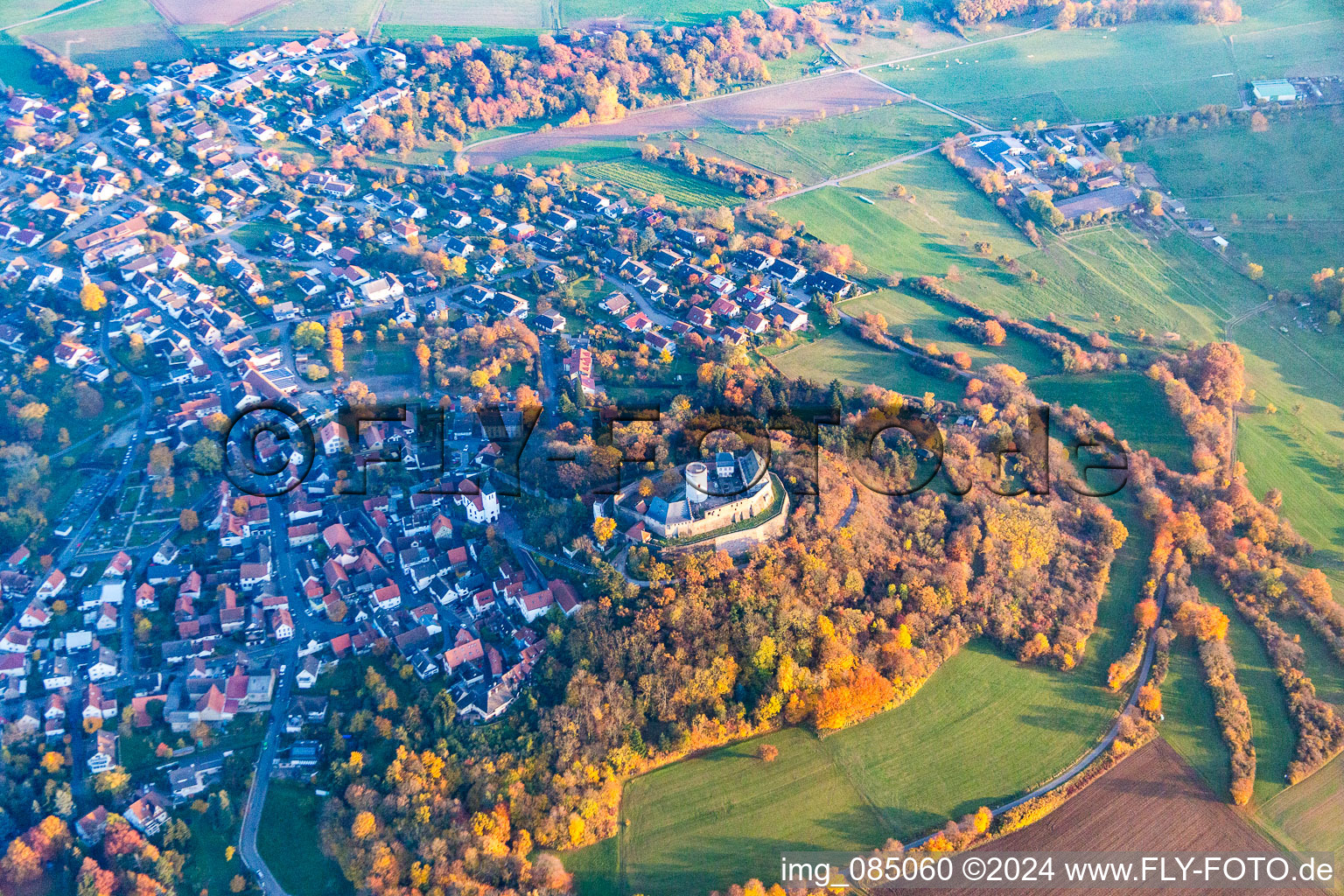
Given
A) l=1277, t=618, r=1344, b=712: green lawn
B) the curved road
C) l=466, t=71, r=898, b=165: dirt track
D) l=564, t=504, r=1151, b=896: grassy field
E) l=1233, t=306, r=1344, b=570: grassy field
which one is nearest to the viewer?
l=564, t=504, r=1151, b=896: grassy field

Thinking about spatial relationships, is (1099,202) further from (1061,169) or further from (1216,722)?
(1216,722)

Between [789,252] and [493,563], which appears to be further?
[789,252]

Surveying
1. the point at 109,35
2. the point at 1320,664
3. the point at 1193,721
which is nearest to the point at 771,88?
the point at 109,35

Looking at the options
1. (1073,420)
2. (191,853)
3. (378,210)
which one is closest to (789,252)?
(1073,420)

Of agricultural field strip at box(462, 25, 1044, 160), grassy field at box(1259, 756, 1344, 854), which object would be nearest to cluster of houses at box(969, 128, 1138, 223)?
agricultural field strip at box(462, 25, 1044, 160)

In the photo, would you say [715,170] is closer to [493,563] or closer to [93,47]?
[493,563]

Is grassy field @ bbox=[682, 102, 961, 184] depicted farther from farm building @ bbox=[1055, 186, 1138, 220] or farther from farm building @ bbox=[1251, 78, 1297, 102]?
farm building @ bbox=[1251, 78, 1297, 102]

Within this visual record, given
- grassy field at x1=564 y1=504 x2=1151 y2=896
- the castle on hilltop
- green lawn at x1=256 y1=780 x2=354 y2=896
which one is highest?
the castle on hilltop
